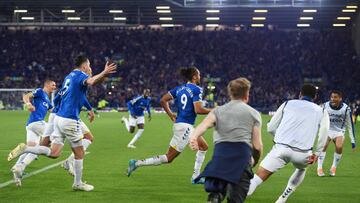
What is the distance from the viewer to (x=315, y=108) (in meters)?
9.16

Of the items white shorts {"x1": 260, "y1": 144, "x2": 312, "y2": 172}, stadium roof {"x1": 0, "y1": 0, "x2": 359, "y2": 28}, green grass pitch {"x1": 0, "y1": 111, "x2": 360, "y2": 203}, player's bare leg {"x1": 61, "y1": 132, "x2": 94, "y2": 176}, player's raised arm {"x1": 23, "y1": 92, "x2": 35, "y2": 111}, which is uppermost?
stadium roof {"x1": 0, "y1": 0, "x2": 359, "y2": 28}

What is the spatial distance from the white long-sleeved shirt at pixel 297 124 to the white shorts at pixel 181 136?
107 inches

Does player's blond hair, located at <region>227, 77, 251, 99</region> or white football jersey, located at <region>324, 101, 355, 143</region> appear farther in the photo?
white football jersey, located at <region>324, 101, 355, 143</region>

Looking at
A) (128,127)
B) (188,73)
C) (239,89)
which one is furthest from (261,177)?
(128,127)

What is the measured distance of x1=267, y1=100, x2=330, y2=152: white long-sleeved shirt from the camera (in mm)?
9016

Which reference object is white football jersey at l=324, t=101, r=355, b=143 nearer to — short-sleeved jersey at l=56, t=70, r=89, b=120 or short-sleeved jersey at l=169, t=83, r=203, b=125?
short-sleeved jersey at l=169, t=83, r=203, b=125

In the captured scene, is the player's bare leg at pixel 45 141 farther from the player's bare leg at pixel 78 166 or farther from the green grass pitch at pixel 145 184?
the player's bare leg at pixel 78 166

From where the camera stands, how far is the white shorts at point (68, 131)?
1056 centimetres

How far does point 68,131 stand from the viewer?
1057 centimetres

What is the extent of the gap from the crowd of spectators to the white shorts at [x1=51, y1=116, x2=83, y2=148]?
155ft

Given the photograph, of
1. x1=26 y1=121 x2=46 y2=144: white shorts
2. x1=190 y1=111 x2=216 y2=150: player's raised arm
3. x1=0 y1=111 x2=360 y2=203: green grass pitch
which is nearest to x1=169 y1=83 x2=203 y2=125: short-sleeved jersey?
x1=0 y1=111 x2=360 y2=203: green grass pitch

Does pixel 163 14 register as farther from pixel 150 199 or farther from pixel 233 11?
pixel 150 199

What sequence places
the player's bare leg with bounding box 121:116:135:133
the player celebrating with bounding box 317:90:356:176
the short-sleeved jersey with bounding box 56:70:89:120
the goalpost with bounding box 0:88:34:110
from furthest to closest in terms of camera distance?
1. the goalpost with bounding box 0:88:34:110
2. the player's bare leg with bounding box 121:116:135:133
3. the player celebrating with bounding box 317:90:356:176
4. the short-sleeved jersey with bounding box 56:70:89:120

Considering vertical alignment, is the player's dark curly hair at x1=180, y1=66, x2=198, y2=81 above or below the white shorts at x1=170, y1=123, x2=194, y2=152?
above
